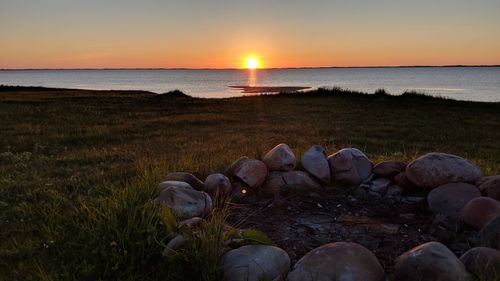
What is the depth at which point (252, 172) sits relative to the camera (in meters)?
4.97

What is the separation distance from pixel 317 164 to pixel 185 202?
5.86ft

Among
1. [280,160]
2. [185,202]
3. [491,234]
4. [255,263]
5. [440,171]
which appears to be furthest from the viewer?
[280,160]

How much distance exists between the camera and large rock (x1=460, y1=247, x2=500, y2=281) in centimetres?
288

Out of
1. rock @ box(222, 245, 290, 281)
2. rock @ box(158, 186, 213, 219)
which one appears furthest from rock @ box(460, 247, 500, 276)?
rock @ box(158, 186, 213, 219)

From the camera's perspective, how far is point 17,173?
22.3ft

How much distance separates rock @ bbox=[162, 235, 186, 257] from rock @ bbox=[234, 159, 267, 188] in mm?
1686

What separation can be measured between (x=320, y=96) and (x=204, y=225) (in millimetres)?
24741

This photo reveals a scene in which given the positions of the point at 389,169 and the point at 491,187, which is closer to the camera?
the point at 491,187

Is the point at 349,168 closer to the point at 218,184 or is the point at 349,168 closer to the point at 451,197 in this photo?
the point at 451,197

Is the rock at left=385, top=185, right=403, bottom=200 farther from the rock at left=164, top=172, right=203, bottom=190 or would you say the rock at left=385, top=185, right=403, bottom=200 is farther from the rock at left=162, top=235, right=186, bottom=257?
the rock at left=162, top=235, right=186, bottom=257

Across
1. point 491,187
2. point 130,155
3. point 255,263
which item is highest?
point 491,187

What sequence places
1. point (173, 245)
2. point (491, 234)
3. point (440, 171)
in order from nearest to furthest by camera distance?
point (173, 245), point (491, 234), point (440, 171)

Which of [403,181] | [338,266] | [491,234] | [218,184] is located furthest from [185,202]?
[491,234]

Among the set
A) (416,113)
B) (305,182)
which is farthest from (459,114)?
(305,182)
